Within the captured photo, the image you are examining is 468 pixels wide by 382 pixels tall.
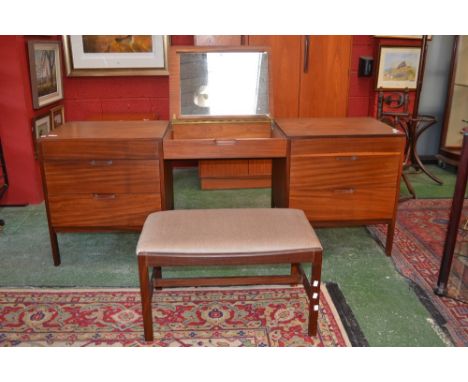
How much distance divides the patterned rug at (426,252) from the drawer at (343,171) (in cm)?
51

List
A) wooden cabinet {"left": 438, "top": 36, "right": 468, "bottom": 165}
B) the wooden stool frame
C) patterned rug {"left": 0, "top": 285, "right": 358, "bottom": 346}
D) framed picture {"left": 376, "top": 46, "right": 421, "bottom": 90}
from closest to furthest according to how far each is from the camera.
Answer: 1. the wooden stool frame
2. patterned rug {"left": 0, "top": 285, "right": 358, "bottom": 346}
3. framed picture {"left": 376, "top": 46, "right": 421, "bottom": 90}
4. wooden cabinet {"left": 438, "top": 36, "right": 468, "bottom": 165}

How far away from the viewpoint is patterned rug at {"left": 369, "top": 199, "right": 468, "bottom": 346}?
1.94 metres

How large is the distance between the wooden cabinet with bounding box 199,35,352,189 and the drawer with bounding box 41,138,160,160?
Result: 1.47 meters

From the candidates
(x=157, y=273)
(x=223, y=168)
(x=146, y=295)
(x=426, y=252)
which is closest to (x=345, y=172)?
(x=426, y=252)

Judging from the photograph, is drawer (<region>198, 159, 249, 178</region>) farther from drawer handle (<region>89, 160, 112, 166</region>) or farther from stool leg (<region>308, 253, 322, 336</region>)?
stool leg (<region>308, 253, 322, 336</region>)

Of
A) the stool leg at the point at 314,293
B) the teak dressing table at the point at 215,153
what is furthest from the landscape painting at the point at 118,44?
the stool leg at the point at 314,293

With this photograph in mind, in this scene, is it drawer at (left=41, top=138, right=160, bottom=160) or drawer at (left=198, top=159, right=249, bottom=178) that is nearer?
drawer at (left=41, top=138, right=160, bottom=160)

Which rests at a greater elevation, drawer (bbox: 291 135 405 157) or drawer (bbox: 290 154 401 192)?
drawer (bbox: 291 135 405 157)

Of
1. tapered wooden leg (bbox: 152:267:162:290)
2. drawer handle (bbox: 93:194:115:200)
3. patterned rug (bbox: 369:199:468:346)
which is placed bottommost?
patterned rug (bbox: 369:199:468:346)

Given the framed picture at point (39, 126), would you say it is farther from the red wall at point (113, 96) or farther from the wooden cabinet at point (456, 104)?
the wooden cabinet at point (456, 104)

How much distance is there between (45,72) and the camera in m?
3.38

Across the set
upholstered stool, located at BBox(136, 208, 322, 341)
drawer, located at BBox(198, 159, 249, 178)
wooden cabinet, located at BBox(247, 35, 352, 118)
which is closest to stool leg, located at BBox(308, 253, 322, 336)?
upholstered stool, located at BBox(136, 208, 322, 341)

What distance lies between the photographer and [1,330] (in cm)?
188
